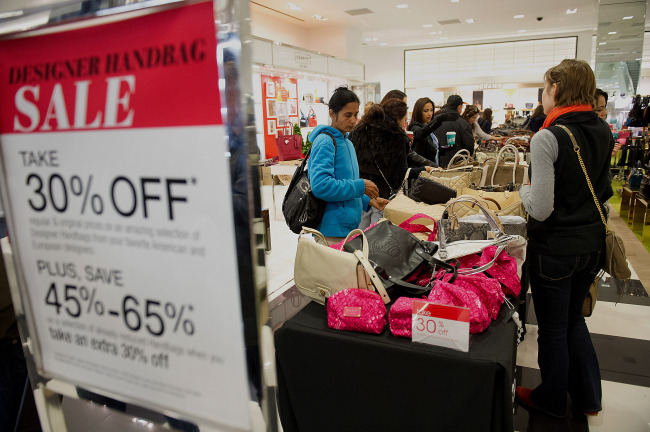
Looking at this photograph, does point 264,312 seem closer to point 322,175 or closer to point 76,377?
point 76,377

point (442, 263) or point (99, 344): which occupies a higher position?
point (99, 344)

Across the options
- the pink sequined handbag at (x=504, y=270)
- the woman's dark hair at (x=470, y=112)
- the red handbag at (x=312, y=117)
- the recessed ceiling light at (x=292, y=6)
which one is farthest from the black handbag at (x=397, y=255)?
the red handbag at (x=312, y=117)

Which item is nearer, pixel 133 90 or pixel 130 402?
pixel 133 90

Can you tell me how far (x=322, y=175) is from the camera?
2113 mm

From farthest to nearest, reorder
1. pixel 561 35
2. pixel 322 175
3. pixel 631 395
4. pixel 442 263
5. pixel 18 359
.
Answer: pixel 561 35 → pixel 631 395 → pixel 322 175 → pixel 442 263 → pixel 18 359

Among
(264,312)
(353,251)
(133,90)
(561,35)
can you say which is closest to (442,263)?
(353,251)

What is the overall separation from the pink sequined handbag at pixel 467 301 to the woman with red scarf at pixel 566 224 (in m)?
0.63

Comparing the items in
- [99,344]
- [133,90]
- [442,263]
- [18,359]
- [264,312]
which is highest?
[133,90]

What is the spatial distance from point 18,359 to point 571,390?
2283 mm

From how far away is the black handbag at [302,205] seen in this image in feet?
7.30

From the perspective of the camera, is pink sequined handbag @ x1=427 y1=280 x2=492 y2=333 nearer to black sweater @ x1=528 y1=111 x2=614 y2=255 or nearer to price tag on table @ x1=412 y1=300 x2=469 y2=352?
price tag on table @ x1=412 y1=300 x2=469 y2=352

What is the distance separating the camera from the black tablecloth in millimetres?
1292

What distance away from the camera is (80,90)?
69 centimetres

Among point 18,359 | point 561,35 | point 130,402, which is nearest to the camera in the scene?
point 130,402
